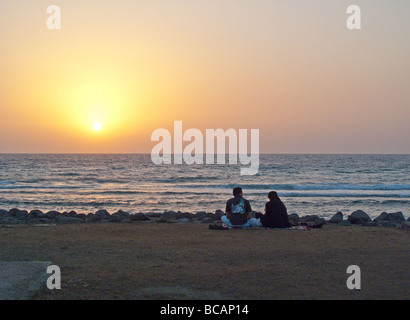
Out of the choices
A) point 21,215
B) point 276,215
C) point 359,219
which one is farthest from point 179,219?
point 21,215

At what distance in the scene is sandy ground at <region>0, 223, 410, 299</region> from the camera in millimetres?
6273

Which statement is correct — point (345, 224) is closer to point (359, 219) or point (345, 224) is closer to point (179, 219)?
point (359, 219)

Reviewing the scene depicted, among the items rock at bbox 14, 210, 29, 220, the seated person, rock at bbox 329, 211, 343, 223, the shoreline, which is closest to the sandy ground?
the seated person

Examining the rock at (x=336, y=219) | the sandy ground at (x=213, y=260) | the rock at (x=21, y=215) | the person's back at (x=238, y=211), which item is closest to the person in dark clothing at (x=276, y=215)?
the sandy ground at (x=213, y=260)

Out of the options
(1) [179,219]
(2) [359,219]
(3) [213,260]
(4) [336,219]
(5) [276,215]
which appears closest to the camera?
(3) [213,260]

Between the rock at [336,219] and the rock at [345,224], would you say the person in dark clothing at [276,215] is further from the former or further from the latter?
the rock at [336,219]

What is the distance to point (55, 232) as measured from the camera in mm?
11461

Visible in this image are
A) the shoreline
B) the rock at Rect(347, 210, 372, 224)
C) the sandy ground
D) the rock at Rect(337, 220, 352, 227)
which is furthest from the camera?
the rock at Rect(347, 210, 372, 224)

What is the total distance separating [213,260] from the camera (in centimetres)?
818

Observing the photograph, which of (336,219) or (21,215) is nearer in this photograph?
(336,219)

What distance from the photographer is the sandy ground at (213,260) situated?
20.6ft

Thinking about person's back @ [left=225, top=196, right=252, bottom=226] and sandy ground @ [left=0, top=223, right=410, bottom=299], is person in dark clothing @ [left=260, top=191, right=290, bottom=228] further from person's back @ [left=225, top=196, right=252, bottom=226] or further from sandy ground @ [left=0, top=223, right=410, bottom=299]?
person's back @ [left=225, top=196, right=252, bottom=226]
